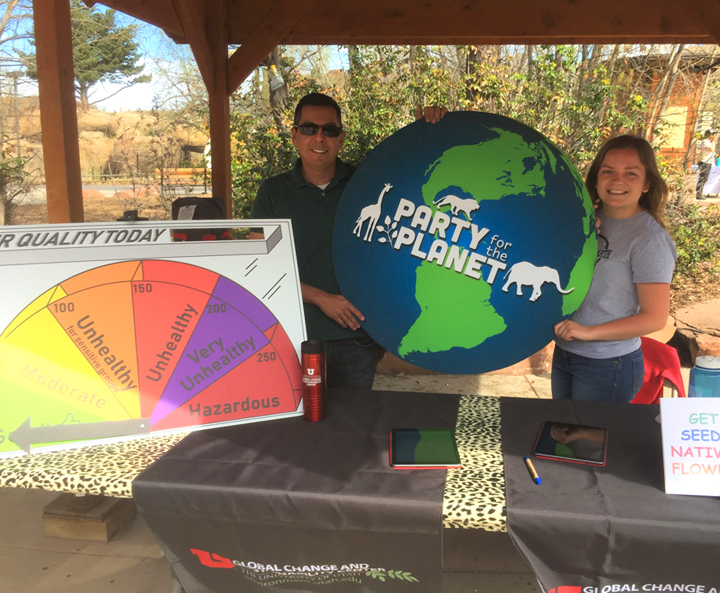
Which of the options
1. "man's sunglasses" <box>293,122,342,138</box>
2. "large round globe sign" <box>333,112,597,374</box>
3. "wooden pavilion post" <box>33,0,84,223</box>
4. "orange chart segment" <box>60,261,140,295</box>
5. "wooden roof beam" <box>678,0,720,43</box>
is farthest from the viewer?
"wooden roof beam" <box>678,0,720,43</box>

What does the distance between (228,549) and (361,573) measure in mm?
346

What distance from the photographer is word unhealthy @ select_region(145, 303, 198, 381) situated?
1578mm

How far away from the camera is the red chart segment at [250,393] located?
158 centimetres

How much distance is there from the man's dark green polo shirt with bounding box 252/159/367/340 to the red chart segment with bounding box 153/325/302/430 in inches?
15.6

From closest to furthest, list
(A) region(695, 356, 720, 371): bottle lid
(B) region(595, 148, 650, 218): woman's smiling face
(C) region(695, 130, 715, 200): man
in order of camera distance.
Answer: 1. (A) region(695, 356, 720, 371): bottle lid
2. (B) region(595, 148, 650, 218): woman's smiling face
3. (C) region(695, 130, 715, 200): man

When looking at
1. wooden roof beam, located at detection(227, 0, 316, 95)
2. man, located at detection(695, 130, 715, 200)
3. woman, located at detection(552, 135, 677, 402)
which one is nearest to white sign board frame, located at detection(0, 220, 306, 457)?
woman, located at detection(552, 135, 677, 402)

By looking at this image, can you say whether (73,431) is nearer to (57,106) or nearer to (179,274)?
(179,274)

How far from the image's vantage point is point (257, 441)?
1.50m

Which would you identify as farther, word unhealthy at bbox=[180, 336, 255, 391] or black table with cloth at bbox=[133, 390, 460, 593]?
word unhealthy at bbox=[180, 336, 255, 391]

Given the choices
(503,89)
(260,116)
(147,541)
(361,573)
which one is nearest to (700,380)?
(361,573)

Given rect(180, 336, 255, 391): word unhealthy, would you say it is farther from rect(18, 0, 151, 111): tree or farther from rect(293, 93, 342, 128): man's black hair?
rect(18, 0, 151, 111): tree

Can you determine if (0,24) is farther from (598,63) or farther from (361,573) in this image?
(361,573)

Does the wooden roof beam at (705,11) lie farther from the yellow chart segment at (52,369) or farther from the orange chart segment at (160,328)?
the yellow chart segment at (52,369)

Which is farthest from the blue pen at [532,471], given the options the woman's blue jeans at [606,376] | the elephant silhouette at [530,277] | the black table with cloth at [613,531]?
the woman's blue jeans at [606,376]
